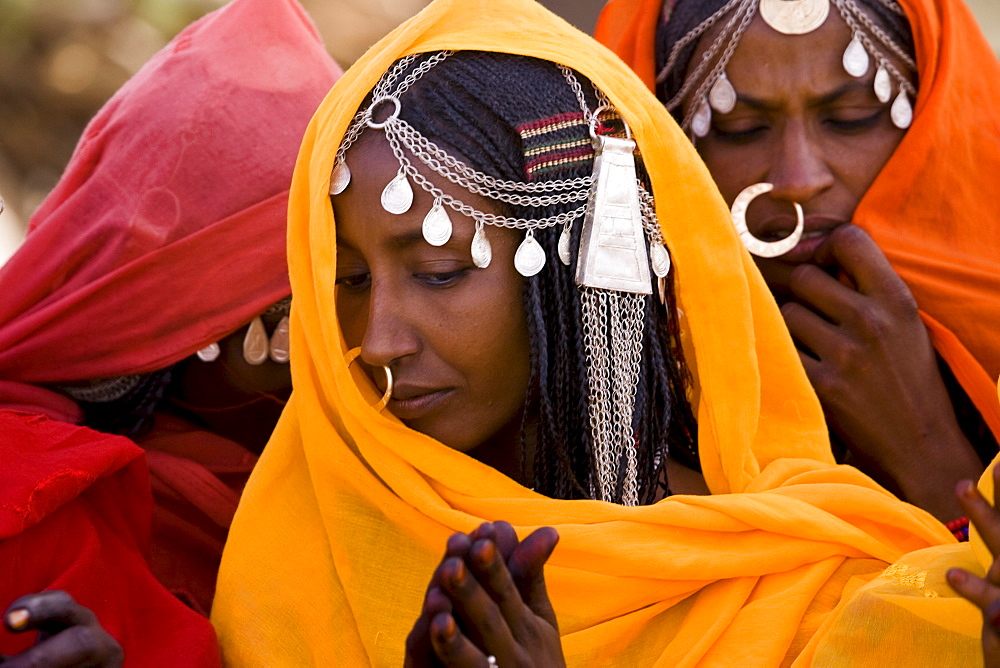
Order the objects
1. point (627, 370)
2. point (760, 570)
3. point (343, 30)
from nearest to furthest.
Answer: point (760, 570) < point (627, 370) < point (343, 30)

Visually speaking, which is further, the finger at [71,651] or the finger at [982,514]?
the finger at [71,651]

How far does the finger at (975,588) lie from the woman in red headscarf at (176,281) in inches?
65.8

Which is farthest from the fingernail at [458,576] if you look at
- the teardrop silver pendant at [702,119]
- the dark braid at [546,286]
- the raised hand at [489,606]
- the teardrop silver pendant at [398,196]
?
the teardrop silver pendant at [702,119]

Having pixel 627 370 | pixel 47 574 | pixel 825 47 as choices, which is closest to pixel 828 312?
pixel 825 47

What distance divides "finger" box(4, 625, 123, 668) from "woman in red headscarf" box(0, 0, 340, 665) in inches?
31.3

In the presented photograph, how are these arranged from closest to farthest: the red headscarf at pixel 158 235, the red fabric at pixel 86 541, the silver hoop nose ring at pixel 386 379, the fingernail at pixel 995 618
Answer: the fingernail at pixel 995 618 → the red fabric at pixel 86 541 → the silver hoop nose ring at pixel 386 379 → the red headscarf at pixel 158 235

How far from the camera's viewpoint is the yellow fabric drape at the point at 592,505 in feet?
6.48

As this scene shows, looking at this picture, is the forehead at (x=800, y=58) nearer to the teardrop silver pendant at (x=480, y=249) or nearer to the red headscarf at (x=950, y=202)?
the red headscarf at (x=950, y=202)


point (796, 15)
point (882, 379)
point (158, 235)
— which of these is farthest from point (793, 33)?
point (158, 235)

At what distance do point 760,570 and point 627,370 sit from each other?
1.37 ft

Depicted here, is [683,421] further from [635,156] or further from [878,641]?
[878,641]

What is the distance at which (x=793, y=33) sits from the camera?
2623mm

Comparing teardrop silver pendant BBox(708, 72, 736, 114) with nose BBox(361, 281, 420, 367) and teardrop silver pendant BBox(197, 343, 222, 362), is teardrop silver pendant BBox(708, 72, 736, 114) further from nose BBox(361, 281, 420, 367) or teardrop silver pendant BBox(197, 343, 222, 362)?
teardrop silver pendant BBox(197, 343, 222, 362)

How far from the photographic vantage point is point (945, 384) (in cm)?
269
